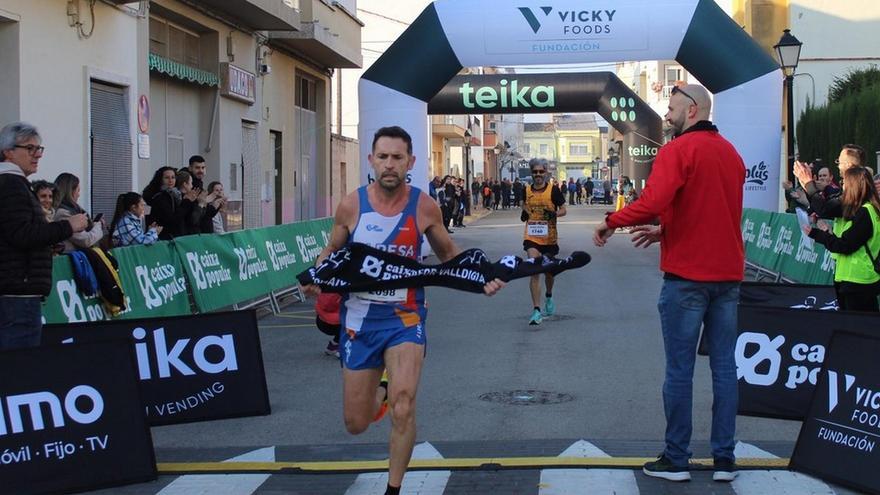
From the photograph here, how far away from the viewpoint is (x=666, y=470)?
6.01 meters

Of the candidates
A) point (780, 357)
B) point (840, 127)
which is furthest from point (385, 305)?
point (840, 127)

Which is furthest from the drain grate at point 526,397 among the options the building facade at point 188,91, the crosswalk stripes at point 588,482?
the building facade at point 188,91

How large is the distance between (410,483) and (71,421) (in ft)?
6.14

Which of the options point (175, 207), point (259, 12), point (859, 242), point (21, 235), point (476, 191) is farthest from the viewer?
point (476, 191)

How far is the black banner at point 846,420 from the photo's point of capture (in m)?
5.82

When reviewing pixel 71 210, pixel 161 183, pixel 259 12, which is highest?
pixel 259 12

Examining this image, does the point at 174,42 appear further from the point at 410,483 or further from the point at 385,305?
the point at 385,305

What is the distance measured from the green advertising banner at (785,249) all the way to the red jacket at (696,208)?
747 centimetres

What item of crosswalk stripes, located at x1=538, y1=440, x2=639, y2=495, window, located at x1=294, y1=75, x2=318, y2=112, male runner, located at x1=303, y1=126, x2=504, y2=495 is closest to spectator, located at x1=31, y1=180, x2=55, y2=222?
male runner, located at x1=303, y1=126, x2=504, y2=495

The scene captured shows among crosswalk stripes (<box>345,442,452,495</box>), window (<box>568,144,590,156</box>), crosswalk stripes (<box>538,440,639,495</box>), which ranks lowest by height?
crosswalk stripes (<box>345,442,452,495</box>)

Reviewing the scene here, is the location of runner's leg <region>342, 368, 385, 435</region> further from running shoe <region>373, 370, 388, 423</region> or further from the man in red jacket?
the man in red jacket

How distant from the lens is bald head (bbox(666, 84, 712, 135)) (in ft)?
19.8

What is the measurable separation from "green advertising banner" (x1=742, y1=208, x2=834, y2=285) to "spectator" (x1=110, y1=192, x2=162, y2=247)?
7.70m

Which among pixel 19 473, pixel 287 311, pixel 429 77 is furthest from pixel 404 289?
pixel 429 77
